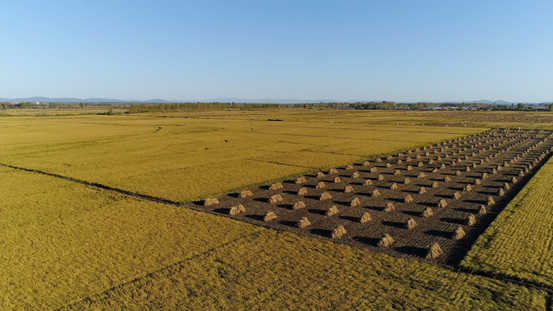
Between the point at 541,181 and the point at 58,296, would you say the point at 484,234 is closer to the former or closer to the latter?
the point at 541,181

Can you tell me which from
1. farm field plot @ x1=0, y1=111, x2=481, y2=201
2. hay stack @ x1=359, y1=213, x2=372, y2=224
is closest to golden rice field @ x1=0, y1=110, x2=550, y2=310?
farm field plot @ x1=0, y1=111, x2=481, y2=201

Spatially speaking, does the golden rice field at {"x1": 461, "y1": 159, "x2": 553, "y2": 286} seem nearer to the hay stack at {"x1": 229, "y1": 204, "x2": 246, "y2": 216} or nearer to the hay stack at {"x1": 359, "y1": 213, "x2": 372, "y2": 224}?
the hay stack at {"x1": 359, "y1": 213, "x2": 372, "y2": 224}

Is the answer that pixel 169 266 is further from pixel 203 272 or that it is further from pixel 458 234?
pixel 458 234

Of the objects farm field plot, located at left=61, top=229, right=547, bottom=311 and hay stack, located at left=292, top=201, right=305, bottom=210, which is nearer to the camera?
farm field plot, located at left=61, top=229, right=547, bottom=311

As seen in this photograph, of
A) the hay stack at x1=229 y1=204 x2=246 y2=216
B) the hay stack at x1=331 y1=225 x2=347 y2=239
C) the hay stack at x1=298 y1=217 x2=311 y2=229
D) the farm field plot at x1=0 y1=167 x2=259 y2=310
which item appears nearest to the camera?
the farm field plot at x1=0 y1=167 x2=259 y2=310

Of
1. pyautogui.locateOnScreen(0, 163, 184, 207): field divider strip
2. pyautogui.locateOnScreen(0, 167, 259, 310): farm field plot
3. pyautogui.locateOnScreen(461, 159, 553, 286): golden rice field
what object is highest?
pyautogui.locateOnScreen(461, 159, 553, 286): golden rice field

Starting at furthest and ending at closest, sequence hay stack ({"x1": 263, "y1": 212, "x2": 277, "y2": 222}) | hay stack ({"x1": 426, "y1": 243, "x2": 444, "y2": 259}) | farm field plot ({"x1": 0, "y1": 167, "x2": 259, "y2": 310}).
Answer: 1. hay stack ({"x1": 263, "y1": 212, "x2": 277, "y2": 222})
2. hay stack ({"x1": 426, "y1": 243, "x2": 444, "y2": 259})
3. farm field plot ({"x1": 0, "y1": 167, "x2": 259, "y2": 310})

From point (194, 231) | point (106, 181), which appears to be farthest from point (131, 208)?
point (106, 181)

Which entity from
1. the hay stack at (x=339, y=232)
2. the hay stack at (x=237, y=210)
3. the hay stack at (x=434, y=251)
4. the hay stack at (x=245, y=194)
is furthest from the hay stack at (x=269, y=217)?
the hay stack at (x=434, y=251)
